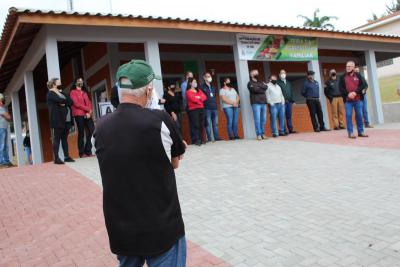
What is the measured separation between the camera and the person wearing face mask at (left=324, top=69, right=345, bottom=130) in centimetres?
1308

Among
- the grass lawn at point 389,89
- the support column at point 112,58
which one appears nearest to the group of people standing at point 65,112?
the support column at point 112,58

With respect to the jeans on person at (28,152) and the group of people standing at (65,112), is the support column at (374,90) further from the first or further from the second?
the jeans on person at (28,152)

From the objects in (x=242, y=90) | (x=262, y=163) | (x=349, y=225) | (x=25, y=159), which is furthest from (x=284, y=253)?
(x=25, y=159)

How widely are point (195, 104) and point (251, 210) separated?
555cm

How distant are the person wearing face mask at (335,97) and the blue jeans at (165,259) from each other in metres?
12.0

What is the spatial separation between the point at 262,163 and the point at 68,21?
4.96 m

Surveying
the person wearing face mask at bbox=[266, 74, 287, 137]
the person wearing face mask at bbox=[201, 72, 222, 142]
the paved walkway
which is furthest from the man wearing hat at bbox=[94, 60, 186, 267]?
the person wearing face mask at bbox=[266, 74, 287, 137]

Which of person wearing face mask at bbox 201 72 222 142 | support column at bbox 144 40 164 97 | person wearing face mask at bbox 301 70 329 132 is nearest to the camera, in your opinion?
support column at bbox 144 40 164 97

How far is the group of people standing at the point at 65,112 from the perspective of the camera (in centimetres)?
812

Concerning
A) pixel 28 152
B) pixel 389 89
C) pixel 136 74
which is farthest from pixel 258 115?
pixel 389 89

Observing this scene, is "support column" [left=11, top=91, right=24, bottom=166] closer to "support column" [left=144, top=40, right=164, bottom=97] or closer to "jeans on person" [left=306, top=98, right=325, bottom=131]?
"support column" [left=144, top=40, right=164, bottom=97]

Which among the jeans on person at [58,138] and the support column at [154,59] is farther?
the support column at [154,59]

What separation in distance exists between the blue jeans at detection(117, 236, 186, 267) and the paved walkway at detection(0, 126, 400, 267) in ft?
4.56

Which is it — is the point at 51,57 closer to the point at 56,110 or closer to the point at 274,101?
the point at 56,110
